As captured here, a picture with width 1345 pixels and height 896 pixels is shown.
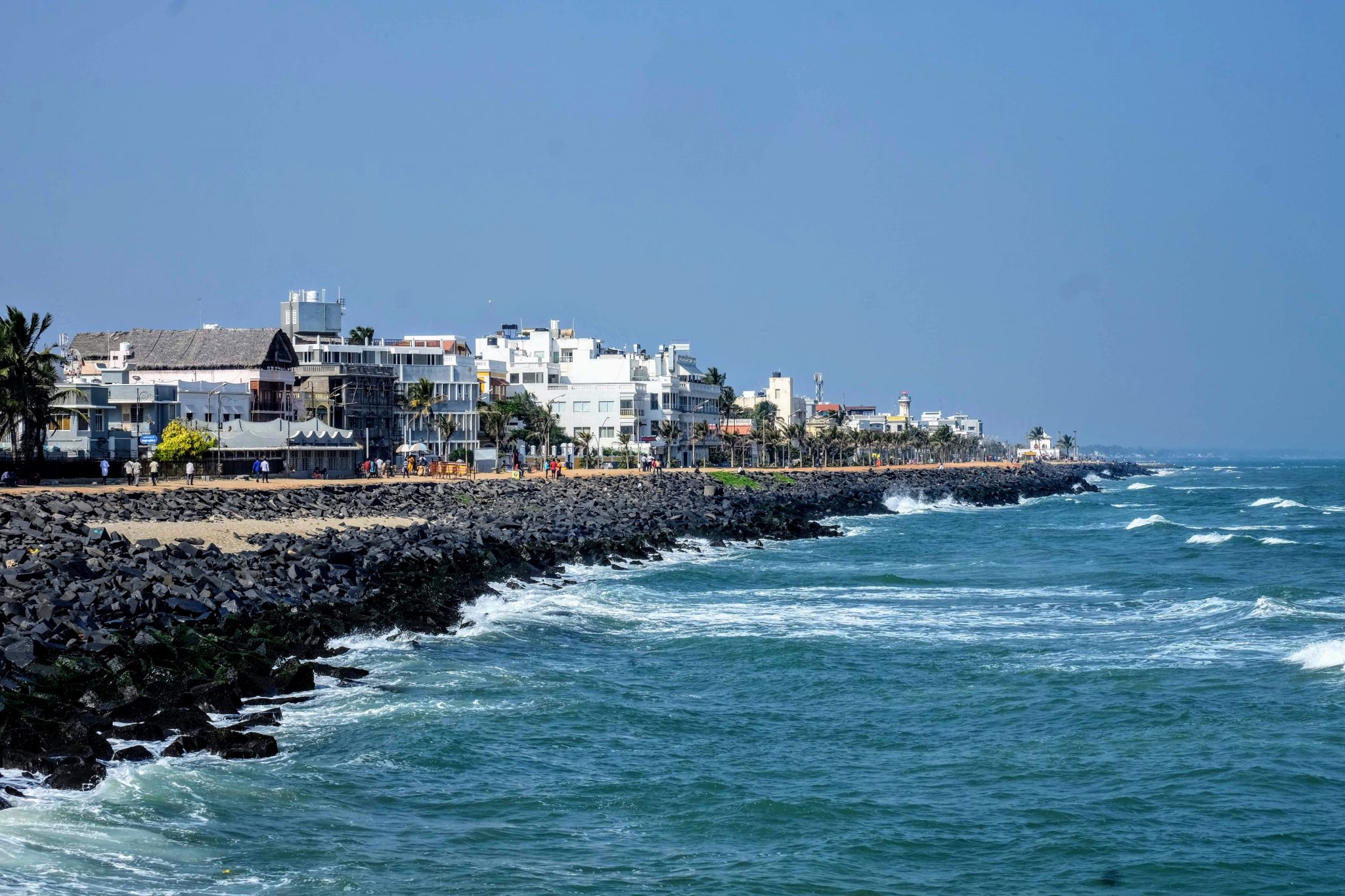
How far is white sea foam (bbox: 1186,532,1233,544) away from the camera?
182ft

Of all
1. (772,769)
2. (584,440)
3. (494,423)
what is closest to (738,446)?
(584,440)

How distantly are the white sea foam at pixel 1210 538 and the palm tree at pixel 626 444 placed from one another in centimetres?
4788

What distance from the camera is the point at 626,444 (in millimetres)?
106625

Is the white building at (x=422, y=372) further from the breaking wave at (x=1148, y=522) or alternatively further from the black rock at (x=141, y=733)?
the black rock at (x=141, y=733)

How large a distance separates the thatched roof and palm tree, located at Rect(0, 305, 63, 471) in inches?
1019

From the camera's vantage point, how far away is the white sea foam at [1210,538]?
182 feet

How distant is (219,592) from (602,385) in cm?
8689

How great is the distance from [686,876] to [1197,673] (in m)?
12.9

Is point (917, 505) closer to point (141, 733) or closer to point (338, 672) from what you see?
point (338, 672)

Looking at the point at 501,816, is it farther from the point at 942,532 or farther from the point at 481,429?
the point at 481,429

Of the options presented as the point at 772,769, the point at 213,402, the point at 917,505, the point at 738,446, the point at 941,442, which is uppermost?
the point at 213,402

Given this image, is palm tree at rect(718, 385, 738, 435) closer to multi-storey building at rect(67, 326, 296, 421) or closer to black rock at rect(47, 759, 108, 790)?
multi-storey building at rect(67, 326, 296, 421)

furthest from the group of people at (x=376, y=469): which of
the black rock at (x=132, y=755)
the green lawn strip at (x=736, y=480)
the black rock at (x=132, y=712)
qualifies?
the black rock at (x=132, y=755)

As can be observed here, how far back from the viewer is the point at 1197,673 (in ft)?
76.9
